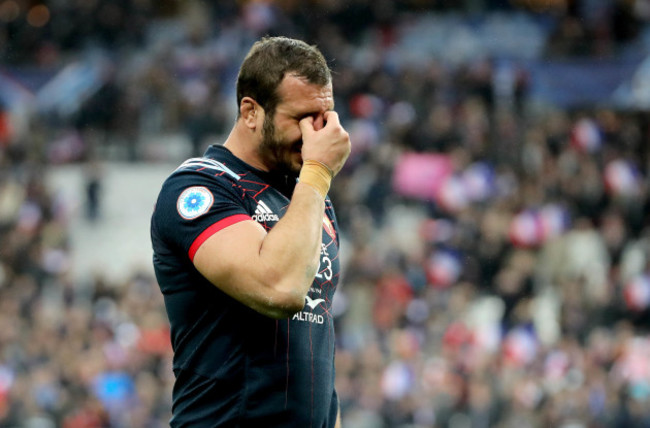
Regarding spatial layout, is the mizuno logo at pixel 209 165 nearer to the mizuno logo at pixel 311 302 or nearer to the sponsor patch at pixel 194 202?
the sponsor patch at pixel 194 202

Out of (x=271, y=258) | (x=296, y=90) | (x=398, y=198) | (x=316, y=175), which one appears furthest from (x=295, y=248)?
(x=398, y=198)

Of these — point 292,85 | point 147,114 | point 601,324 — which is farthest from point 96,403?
point 292,85

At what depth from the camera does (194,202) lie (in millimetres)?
2822

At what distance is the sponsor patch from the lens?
2803mm

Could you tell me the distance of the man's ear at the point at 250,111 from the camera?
2.99 metres

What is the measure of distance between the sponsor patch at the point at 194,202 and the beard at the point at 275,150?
26 centimetres

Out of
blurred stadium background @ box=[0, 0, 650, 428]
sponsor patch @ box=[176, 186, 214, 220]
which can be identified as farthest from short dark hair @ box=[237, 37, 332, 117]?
blurred stadium background @ box=[0, 0, 650, 428]

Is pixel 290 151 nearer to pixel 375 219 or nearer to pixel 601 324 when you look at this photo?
pixel 601 324

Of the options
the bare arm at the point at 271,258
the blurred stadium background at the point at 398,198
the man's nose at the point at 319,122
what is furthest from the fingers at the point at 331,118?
the blurred stadium background at the point at 398,198

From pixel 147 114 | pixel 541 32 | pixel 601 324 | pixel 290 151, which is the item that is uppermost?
pixel 290 151

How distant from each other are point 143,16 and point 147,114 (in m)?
3.41

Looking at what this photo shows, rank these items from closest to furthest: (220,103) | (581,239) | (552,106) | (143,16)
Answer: (581,239)
(552,106)
(220,103)
(143,16)

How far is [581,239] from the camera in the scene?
538 inches

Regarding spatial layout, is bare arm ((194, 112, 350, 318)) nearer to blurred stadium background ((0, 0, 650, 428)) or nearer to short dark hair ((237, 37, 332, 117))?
short dark hair ((237, 37, 332, 117))
